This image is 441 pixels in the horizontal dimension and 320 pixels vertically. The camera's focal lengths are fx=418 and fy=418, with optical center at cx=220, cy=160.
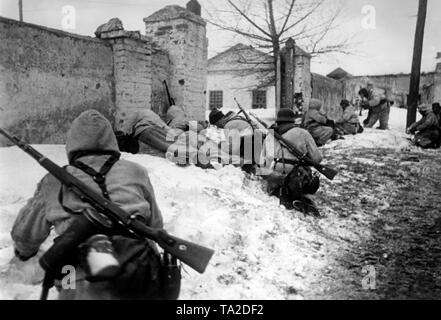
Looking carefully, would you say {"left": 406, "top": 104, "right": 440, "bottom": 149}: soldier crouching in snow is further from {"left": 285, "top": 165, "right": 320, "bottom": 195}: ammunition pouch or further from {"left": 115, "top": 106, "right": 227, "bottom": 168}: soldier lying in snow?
{"left": 115, "top": 106, "right": 227, "bottom": 168}: soldier lying in snow

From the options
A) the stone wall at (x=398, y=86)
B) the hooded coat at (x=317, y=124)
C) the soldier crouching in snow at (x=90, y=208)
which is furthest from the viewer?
the stone wall at (x=398, y=86)

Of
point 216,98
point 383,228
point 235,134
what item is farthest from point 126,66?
point 216,98

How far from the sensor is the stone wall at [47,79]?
5820 mm

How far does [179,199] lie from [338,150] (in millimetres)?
6684

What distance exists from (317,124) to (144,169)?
30.1 feet

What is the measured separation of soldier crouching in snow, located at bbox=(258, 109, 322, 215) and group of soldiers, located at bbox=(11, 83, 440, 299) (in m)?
0.01

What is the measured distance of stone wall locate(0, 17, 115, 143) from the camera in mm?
5820

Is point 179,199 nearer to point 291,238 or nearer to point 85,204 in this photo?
point 291,238

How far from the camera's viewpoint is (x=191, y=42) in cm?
896

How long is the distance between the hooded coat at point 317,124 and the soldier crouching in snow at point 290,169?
16.4ft

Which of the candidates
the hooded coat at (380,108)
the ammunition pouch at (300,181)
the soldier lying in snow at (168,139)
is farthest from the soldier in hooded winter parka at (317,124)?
the ammunition pouch at (300,181)

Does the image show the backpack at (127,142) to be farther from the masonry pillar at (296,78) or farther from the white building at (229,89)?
the white building at (229,89)

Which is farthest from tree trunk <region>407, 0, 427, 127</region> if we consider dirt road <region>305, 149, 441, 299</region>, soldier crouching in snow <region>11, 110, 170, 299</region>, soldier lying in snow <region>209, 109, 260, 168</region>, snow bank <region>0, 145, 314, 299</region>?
soldier crouching in snow <region>11, 110, 170, 299</region>

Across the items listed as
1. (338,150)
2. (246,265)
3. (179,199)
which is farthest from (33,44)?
(338,150)
